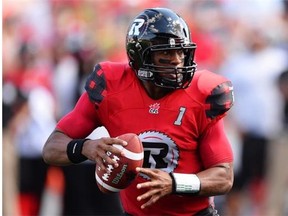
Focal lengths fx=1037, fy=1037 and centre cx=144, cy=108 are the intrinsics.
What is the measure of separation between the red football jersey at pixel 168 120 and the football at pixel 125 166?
0.24 meters

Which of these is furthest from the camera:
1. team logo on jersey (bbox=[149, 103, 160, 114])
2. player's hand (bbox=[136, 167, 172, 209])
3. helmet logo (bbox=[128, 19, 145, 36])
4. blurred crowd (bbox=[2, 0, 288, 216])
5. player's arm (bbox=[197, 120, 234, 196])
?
blurred crowd (bbox=[2, 0, 288, 216])

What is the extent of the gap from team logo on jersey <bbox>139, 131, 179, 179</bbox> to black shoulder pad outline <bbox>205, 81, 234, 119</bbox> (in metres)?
0.25

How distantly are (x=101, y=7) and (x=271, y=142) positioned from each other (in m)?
4.32

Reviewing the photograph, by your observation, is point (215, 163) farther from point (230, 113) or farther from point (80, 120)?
point (230, 113)

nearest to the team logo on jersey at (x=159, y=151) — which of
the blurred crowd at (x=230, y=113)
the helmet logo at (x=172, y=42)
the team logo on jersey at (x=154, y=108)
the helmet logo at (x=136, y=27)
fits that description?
the team logo on jersey at (x=154, y=108)

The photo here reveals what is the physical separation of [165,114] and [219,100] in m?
0.29

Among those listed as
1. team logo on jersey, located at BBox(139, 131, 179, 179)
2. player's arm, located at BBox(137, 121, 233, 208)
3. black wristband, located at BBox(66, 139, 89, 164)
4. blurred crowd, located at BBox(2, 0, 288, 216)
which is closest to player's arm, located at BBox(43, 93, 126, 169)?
black wristband, located at BBox(66, 139, 89, 164)

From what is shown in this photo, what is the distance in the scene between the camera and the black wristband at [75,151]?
5.31 meters

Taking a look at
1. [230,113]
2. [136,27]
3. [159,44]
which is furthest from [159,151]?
[230,113]

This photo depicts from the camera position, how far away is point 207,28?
1122cm

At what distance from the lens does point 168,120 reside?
533 centimetres

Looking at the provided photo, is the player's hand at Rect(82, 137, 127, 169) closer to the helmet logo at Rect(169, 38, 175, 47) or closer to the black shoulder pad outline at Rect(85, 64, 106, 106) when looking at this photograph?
the black shoulder pad outline at Rect(85, 64, 106, 106)

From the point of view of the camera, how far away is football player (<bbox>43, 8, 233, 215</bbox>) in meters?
5.30

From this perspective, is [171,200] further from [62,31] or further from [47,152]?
[62,31]
